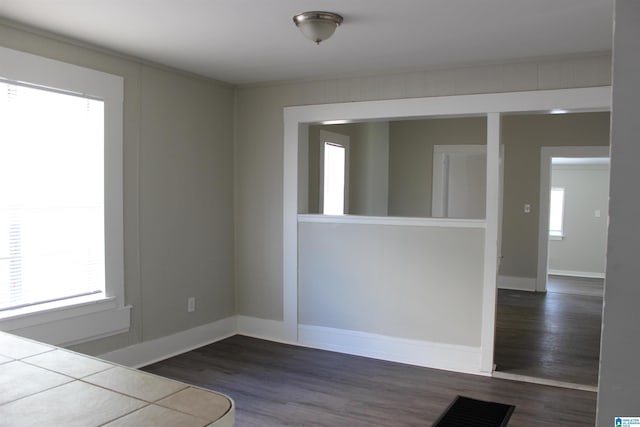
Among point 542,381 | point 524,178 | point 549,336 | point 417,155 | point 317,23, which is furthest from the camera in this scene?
point 417,155

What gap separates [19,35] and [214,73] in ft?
5.11

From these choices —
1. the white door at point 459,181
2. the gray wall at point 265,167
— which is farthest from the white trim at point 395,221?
the white door at point 459,181

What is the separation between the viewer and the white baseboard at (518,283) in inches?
289

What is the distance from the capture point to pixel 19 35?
123 inches

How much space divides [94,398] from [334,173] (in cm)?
476

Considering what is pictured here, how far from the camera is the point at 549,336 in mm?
5074

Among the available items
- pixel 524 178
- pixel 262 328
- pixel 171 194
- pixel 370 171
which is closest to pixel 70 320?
pixel 171 194

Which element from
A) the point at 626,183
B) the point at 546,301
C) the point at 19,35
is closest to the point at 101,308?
the point at 19,35

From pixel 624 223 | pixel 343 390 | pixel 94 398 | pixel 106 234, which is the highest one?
pixel 624 223

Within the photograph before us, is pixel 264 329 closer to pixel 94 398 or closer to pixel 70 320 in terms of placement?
pixel 70 320

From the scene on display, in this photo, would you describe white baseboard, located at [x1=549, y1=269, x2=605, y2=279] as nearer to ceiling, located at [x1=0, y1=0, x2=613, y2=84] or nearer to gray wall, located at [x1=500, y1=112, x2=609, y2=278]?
gray wall, located at [x1=500, y1=112, x2=609, y2=278]

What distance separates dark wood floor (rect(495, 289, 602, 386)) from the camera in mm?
4070

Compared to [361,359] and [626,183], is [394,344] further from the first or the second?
[626,183]

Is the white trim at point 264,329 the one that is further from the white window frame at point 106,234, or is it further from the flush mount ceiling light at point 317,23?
the flush mount ceiling light at point 317,23
